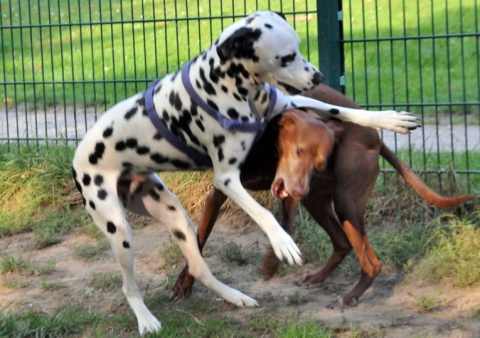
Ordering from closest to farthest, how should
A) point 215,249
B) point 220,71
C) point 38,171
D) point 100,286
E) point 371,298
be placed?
point 220,71, point 371,298, point 100,286, point 215,249, point 38,171

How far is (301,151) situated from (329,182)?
0.65m

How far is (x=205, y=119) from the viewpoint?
5020mm

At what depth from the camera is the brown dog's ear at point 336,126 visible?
5.35 meters

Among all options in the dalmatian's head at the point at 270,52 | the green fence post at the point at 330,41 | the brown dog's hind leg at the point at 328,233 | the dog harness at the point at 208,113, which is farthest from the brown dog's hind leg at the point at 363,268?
the green fence post at the point at 330,41

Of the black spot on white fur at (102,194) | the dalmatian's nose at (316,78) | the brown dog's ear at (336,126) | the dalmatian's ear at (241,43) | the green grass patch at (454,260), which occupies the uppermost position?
the dalmatian's ear at (241,43)

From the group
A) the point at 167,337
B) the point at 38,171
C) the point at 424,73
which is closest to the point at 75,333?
the point at 167,337

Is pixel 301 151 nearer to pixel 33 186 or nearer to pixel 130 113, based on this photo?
pixel 130 113

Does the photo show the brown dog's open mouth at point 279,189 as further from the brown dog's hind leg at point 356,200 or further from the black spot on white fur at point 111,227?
the black spot on white fur at point 111,227

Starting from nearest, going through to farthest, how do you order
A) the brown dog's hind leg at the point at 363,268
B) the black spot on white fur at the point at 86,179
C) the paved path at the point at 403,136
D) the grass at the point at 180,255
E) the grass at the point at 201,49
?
1. the grass at the point at 180,255
2. the black spot on white fur at the point at 86,179
3. the brown dog's hind leg at the point at 363,268
4. the paved path at the point at 403,136
5. the grass at the point at 201,49

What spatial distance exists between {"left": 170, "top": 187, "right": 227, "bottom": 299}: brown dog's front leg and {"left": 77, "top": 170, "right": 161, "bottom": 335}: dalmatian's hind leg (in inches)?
18.7

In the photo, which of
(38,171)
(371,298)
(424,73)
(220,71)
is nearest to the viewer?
(220,71)

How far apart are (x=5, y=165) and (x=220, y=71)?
11.7ft

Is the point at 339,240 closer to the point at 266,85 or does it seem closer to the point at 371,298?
the point at 371,298

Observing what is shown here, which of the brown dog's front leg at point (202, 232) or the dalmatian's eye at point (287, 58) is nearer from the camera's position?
the dalmatian's eye at point (287, 58)
